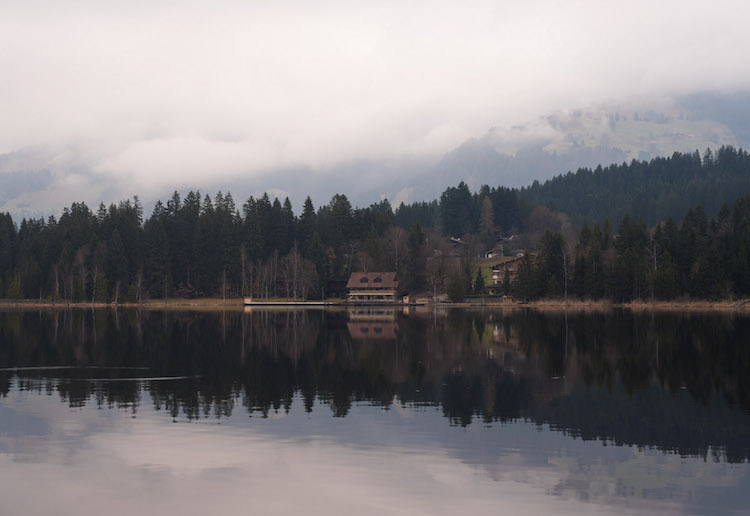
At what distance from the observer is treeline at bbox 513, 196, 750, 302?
382 feet

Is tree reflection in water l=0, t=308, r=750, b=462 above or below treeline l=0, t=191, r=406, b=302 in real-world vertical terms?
below

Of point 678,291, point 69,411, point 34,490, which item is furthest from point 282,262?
point 34,490

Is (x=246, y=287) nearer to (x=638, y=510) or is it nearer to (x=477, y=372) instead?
(x=477, y=372)

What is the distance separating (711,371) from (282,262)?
471ft

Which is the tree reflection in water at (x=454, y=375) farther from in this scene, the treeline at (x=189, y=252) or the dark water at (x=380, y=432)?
the treeline at (x=189, y=252)

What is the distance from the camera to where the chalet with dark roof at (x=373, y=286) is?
164 m

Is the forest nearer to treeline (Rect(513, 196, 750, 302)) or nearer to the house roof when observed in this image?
treeline (Rect(513, 196, 750, 302))

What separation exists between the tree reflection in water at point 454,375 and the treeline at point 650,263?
52.0 meters

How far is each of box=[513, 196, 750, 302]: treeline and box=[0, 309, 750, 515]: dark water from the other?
71.7 metres

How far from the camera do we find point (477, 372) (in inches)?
1597

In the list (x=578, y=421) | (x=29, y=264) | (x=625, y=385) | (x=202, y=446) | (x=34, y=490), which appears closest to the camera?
(x=34, y=490)

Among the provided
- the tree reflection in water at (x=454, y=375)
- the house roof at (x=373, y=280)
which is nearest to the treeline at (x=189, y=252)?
the house roof at (x=373, y=280)

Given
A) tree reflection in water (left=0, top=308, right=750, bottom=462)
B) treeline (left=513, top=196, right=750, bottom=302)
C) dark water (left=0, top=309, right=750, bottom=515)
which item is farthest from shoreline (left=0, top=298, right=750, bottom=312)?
dark water (left=0, top=309, right=750, bottom=515)

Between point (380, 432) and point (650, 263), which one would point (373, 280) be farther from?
point (380, 432)
